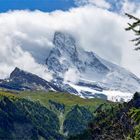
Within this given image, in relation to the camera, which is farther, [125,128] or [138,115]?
[125,128]

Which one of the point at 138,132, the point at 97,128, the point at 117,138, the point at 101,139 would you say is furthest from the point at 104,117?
the point at 138,132

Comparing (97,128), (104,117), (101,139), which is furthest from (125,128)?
(104,117)

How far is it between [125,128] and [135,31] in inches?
3281

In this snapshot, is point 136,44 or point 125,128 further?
point 125,128

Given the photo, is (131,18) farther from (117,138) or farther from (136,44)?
Answer: (117,138)

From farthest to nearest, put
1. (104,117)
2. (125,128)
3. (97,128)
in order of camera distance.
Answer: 1. (104,117)
2. (97,128)
3. (125,128)

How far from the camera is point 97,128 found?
423 feet

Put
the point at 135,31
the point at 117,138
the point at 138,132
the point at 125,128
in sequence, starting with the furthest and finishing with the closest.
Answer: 1. the point at 125,128
2. the point at 117,138
3. the point at 138,132
4. the point at 135,31

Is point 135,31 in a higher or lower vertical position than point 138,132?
higher

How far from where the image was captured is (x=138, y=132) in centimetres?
2352

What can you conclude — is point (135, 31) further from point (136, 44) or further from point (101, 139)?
point (101, 139)

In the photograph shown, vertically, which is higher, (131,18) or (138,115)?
(131,18)

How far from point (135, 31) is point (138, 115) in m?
3.66

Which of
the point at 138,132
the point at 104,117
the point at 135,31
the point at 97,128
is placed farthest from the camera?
the point at 104,117
